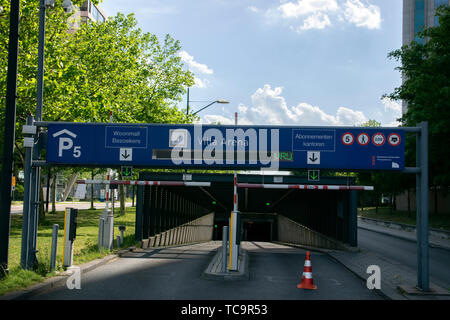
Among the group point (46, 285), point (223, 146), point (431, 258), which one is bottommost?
point (431, 258)

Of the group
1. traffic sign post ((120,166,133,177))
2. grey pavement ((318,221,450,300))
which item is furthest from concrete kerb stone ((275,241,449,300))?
traffic sign post ((120,166,133,177))

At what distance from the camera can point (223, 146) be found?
11602 millimetres

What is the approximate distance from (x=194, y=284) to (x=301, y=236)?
2556 cm

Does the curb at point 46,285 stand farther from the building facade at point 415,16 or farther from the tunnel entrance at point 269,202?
the building facade at point 415,16

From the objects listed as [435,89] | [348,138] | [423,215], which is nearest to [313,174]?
[348,138]

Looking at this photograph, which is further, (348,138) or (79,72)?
(79,72)

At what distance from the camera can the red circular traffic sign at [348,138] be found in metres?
11.3

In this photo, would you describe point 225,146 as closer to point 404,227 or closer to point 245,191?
point 245,191

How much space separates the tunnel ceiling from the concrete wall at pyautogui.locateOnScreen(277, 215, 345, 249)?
193 centimetres

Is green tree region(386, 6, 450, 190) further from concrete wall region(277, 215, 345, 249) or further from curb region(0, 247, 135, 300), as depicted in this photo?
curb region(0, 247, 135, 300)

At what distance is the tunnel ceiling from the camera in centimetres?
2126

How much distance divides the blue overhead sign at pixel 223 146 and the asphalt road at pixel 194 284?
289cm

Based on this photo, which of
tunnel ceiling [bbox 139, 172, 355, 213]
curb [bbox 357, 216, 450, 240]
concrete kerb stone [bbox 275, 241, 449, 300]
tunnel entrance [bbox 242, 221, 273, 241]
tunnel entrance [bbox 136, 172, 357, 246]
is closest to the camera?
concrete kerb stone [bbox 275, 241, 449, 300]
